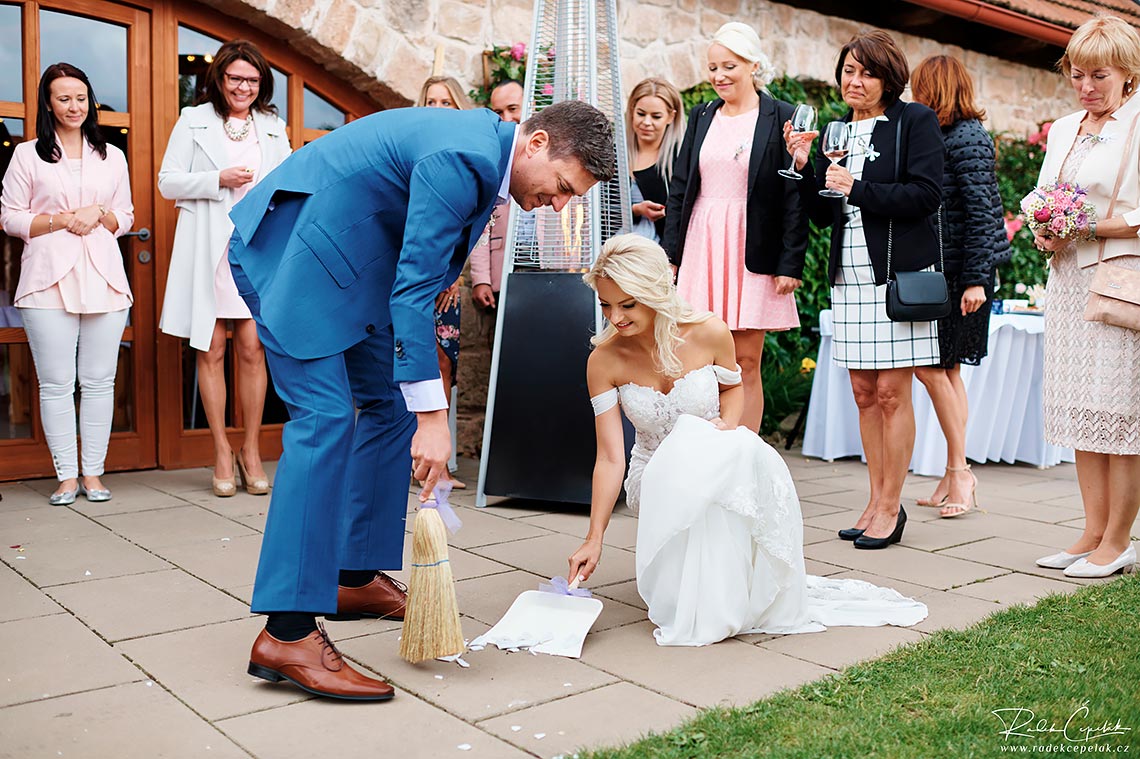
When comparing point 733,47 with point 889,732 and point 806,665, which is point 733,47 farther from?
point 889,732

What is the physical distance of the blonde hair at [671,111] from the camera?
546 cm

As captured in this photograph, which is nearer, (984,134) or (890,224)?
(890,224)

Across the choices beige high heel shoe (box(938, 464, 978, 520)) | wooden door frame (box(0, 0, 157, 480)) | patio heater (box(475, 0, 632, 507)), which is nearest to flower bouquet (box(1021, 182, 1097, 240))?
beige high heel shoe (box(938, 464, 978, 520))

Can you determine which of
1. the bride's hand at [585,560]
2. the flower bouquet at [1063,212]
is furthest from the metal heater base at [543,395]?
the flower bouquet at [1063,212]

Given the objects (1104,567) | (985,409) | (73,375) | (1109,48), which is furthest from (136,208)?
(985,409)

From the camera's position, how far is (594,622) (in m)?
3.26

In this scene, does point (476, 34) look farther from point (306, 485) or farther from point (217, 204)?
point (306, 485)

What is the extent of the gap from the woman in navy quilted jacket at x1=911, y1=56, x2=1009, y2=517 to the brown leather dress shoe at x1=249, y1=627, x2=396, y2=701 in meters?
3.15

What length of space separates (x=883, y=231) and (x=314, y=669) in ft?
8.93

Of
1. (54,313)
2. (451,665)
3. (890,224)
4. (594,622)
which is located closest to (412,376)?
(451,665)

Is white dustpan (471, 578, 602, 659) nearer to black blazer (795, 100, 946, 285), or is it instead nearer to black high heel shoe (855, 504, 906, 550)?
black high heel shoe (855, 504, 906, 550)

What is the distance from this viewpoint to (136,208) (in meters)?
5.46

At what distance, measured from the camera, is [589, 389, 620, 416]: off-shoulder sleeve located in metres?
3.38

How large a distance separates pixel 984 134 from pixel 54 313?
4.14 meters
